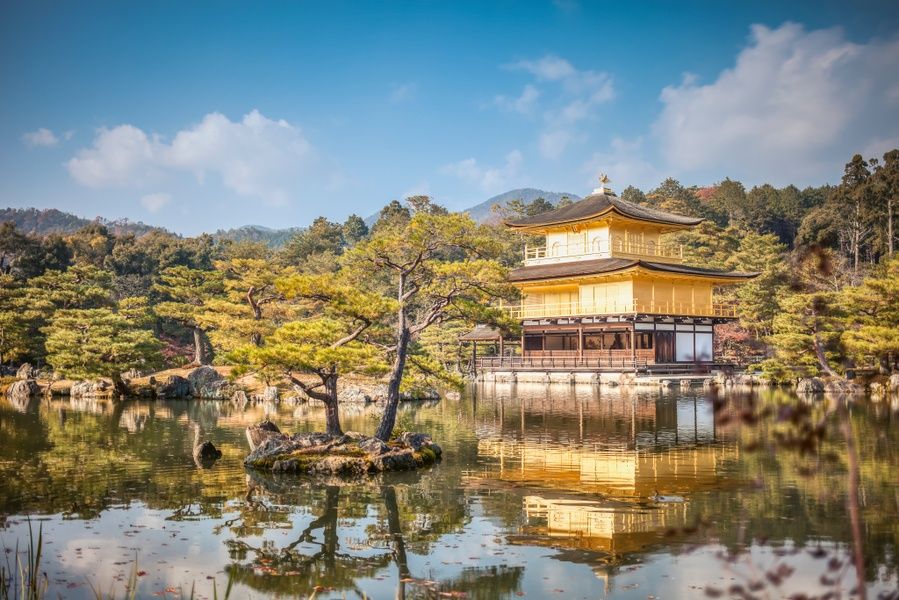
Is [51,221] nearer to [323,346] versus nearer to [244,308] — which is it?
[244,308]

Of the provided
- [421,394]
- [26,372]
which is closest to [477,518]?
[421,394]

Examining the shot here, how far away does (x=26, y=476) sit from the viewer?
1328 cm

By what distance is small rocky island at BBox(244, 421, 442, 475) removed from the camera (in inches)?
555

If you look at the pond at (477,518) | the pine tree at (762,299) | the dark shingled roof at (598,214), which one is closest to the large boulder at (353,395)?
the pond at (477,518)

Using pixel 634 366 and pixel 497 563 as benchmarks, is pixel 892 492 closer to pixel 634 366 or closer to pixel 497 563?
pixel 497 563

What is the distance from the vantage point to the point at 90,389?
106ft

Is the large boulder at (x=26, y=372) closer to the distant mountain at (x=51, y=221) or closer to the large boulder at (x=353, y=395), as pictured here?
the large boulder at (x=353, y=395)

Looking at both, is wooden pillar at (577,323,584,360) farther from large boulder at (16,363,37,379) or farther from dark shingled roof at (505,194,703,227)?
large boulder at (16,363,37,379)

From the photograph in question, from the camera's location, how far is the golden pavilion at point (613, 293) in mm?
41000

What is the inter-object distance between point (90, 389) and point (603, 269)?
80.9 feet

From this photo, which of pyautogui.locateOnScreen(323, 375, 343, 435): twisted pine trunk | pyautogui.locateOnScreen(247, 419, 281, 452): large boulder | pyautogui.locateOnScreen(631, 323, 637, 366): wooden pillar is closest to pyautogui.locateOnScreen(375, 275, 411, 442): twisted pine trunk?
pyautogui.locateOnScreen(323, 375, 343, 435): twisted pine trunk

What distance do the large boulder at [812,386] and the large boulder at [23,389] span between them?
1200 inches

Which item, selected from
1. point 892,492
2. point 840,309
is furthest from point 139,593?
point 840,309

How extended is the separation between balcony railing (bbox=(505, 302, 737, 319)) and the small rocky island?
995 inches
